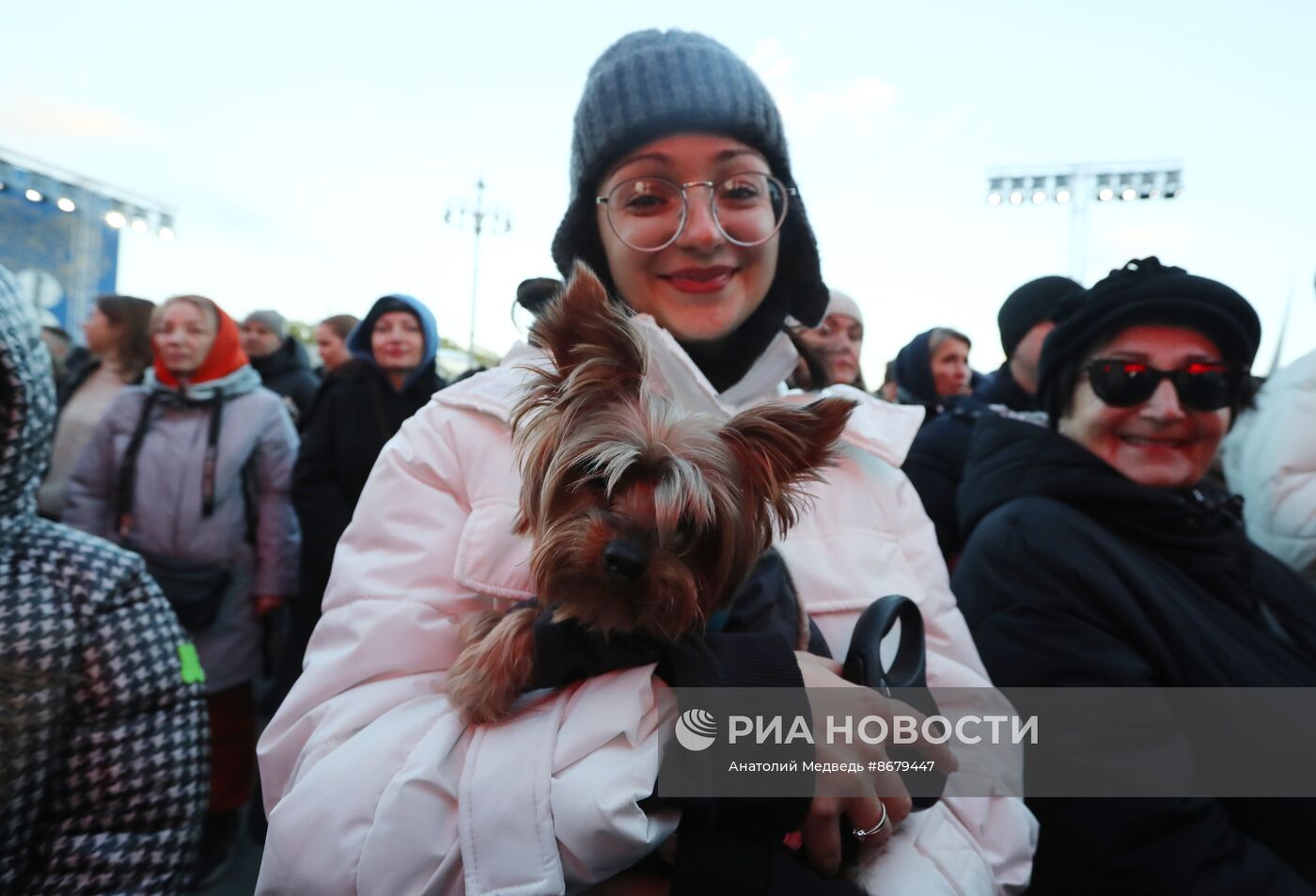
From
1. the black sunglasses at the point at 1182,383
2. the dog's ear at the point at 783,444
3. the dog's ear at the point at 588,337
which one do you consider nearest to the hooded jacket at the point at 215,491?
the dog's ear at the point at 588,337

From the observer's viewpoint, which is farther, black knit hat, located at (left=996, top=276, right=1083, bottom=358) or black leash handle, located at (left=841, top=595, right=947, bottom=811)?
black knit hat, located at (left=996, top=276, right=1083, bottom=358)

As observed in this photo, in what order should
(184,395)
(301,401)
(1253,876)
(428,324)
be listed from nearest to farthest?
1. (1253,876)
2. (184,395)
3. (428,324)
4. (301,401)

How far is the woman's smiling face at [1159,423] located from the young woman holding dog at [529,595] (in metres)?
1.20

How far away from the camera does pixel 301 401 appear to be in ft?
24.0

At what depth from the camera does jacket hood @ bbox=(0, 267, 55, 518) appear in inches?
69.7

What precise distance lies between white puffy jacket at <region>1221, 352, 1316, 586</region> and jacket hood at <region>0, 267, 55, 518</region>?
450 cm

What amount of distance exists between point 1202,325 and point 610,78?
220 centimetres

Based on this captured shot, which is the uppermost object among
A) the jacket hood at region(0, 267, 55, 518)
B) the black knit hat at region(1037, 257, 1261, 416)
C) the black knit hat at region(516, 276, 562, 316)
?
the black knit hat at region(1037, 257, 1261, 416)

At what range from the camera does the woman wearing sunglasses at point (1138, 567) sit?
205 cm

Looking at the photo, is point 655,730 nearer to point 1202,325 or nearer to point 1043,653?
point 1043,653

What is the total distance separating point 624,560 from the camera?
153 cm

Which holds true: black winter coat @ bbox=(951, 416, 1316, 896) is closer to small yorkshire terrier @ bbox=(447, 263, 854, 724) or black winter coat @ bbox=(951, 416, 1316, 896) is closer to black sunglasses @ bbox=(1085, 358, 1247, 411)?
black sunglasses @ bbox=(1085, 358, 1247, 411)

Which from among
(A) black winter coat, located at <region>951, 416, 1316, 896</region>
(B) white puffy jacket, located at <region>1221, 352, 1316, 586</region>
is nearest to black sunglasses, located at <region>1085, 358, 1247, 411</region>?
(A) black winter coat, located at <region>951, 416, 1316, 896</region>

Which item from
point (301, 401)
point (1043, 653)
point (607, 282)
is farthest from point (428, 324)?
point (1043, 653)
